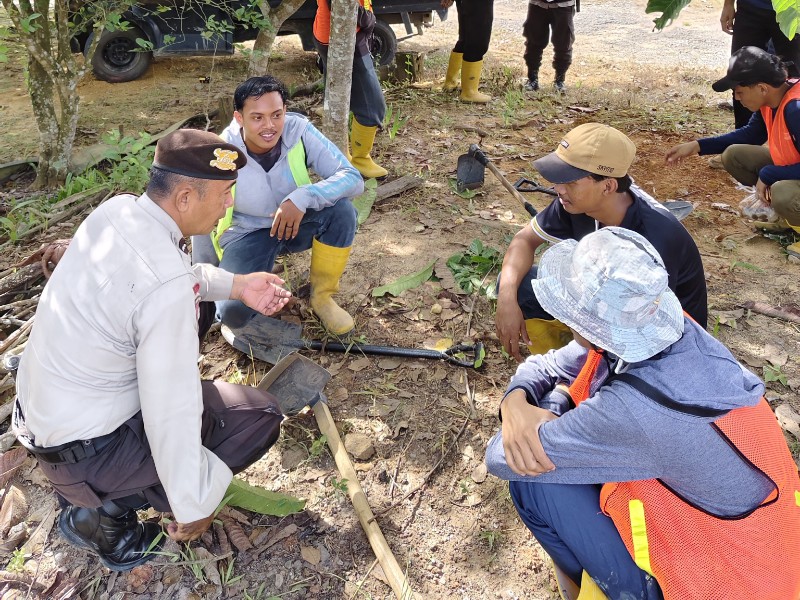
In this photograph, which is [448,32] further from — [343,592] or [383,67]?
[343,592]

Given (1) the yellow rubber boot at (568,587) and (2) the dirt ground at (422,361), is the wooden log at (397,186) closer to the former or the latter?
(2) the dirt ground at (422,361)

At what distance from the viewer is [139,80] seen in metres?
7.50

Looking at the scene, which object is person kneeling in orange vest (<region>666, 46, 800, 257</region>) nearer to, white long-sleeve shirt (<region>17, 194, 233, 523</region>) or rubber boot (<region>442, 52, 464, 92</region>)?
rubber boot (<region>442, 52, 464, 92</region>)

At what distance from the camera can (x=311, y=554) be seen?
2.30 meters

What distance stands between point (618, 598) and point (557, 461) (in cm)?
43

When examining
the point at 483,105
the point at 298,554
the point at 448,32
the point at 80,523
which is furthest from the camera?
the point at 448,32

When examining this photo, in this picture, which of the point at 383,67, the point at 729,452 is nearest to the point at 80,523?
the point at 729,452

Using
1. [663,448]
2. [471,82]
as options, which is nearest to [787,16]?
[663,448]

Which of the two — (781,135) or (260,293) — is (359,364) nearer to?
(260,293)

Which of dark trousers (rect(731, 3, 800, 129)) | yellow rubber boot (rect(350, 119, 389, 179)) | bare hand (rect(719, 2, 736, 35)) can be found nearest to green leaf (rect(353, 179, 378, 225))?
yellow rubber boot (rect(350, 119, 389, 179))

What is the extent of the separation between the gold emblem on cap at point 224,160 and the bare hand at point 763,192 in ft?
11.9

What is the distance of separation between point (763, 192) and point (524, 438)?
11.1ft

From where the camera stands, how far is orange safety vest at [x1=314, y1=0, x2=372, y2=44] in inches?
179

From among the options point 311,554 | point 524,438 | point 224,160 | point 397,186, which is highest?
point 224,160
